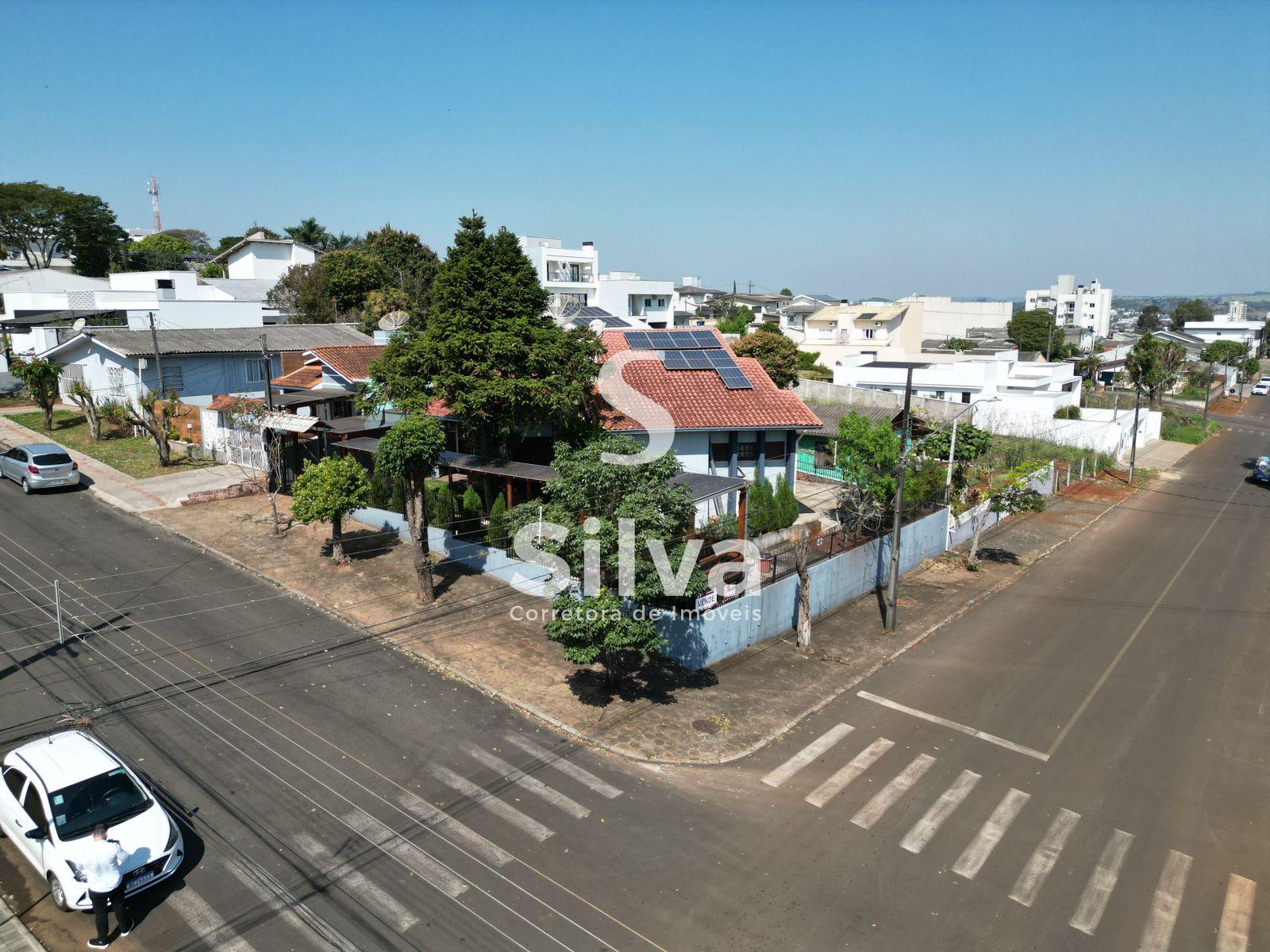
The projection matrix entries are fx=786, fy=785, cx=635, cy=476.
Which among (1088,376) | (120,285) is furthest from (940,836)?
(1088,376)

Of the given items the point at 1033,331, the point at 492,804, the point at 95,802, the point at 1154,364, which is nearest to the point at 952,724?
the point at 492,804

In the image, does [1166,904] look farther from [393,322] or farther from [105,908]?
[393,322]

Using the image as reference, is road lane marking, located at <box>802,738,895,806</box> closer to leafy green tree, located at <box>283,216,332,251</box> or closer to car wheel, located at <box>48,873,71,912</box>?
car wheel, located at <box>48,873,71,912</box>

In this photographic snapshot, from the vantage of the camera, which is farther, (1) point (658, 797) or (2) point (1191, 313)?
(2) point (1191, 313)

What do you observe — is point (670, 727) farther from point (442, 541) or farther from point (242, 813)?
point (442, 541)

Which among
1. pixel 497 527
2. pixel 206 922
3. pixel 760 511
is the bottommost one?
pixel 206 922

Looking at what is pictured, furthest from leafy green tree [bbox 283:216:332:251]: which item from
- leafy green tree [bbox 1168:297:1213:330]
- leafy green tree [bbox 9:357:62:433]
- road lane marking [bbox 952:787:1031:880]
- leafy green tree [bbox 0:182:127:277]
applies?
leafy green tree [bbox 1168:297:1213:330]
